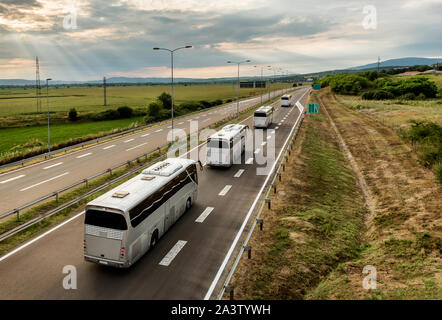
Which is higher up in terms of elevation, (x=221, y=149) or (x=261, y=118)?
(x=261, y=118)

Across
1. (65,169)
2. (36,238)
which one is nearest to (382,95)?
(65,169)

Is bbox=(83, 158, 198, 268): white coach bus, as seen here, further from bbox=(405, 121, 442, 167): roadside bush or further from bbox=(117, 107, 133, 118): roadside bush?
bbox=(117, 107, 133, 118): roadside bush

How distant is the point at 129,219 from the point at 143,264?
253cm

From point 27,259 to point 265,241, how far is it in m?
11.1

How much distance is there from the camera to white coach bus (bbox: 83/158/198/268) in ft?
40.3

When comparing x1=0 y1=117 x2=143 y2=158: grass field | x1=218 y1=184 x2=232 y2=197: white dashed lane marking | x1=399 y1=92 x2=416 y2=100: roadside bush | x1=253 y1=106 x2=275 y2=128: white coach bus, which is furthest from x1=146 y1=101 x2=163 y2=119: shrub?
x1=399 y1=92 x2=416 y2=100: roadside bush

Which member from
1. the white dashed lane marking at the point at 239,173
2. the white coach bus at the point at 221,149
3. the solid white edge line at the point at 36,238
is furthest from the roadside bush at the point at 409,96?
the solid white edge line at the point at 36,238

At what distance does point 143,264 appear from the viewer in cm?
1352

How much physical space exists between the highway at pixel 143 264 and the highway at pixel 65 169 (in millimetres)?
7255

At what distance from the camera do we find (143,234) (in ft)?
44.4

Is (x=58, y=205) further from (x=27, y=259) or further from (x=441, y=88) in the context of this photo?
(x=441, y=88)

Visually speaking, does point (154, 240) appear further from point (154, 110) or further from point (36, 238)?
point (154, 110)

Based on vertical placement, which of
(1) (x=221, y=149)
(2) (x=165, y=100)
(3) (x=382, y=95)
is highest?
(3) (x=382, y=95)
